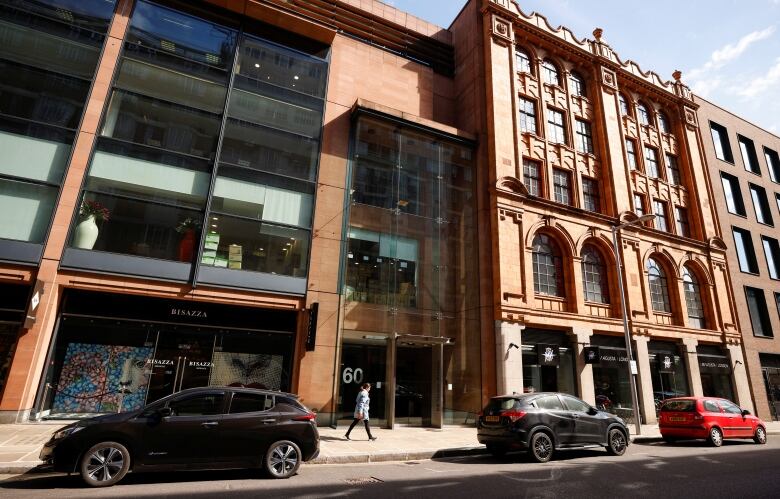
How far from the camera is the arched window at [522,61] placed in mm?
23328

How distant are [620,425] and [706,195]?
22083 millimetres

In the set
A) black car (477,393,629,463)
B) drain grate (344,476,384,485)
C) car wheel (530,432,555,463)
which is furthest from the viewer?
black car (477,393,629,463)

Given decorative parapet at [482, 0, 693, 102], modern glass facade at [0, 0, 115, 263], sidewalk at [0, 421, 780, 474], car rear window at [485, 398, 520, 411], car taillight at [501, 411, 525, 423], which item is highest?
decorative parapet at [482, 0, 693, 102]

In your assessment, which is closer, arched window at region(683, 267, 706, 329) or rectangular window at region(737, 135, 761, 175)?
arched window at region(683, 267, 706, 329)

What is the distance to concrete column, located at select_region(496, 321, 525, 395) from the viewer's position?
1672 centimetres

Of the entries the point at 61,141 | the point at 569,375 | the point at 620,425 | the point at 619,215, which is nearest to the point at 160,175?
the point at 61,141

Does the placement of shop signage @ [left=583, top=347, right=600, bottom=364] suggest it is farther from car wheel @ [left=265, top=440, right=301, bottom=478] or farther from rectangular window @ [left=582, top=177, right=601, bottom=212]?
car wheel @ [left=265, top=440, right=301, bottom=478]

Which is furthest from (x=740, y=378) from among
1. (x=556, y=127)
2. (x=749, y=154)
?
(x=749, y=154)

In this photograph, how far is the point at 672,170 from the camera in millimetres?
27344

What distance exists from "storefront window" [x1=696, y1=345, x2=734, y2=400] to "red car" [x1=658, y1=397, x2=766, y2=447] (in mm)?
8671

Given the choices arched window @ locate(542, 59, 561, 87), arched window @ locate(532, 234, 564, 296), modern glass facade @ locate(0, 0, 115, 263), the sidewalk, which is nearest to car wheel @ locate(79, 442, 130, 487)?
the sidewalk

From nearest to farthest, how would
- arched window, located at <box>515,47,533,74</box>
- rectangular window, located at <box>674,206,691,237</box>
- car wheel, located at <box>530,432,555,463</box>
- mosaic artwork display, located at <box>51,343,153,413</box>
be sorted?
car wheel, located at <box>530,432,555,463</box>, mosaic artwork display, located at <box>51,343,153,413</box>, arched window, located at <box>515,47,533,74</box>, rectangular window, located at <box>674,206,691,237</box>

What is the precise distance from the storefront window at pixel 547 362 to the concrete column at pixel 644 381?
13.2ft

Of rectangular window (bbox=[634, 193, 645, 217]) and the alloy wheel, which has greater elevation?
rectangular window (bbox=[634, 193, 645, 217])
